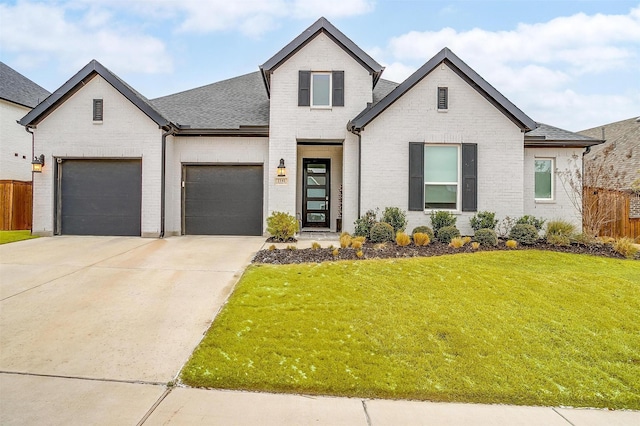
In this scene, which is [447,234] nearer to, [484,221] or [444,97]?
[484,221]

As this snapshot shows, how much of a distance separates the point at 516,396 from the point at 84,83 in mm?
12638

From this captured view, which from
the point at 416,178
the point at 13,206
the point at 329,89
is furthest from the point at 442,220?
the point at 13,206

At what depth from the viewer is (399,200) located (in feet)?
33.6

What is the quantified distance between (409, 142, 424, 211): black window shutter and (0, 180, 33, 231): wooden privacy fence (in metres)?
13.4

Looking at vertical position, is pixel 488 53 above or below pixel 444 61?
above

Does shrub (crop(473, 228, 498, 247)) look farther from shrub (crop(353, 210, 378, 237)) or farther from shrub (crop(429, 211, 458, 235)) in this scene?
shrub (crop(353, 210, 378, 237))

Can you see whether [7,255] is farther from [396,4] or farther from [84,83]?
[396,4]

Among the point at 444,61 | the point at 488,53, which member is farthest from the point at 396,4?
the point at 488,53

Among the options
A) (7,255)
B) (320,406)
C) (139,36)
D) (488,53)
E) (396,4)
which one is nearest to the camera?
(320,406)

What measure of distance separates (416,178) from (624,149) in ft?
58.3

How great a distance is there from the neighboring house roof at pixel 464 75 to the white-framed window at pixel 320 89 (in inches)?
58.7

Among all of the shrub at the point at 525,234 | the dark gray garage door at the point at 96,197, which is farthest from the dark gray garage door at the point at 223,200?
the shrub at the point at 525,234

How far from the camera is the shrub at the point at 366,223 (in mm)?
9750

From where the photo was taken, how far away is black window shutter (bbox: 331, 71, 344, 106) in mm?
10883
